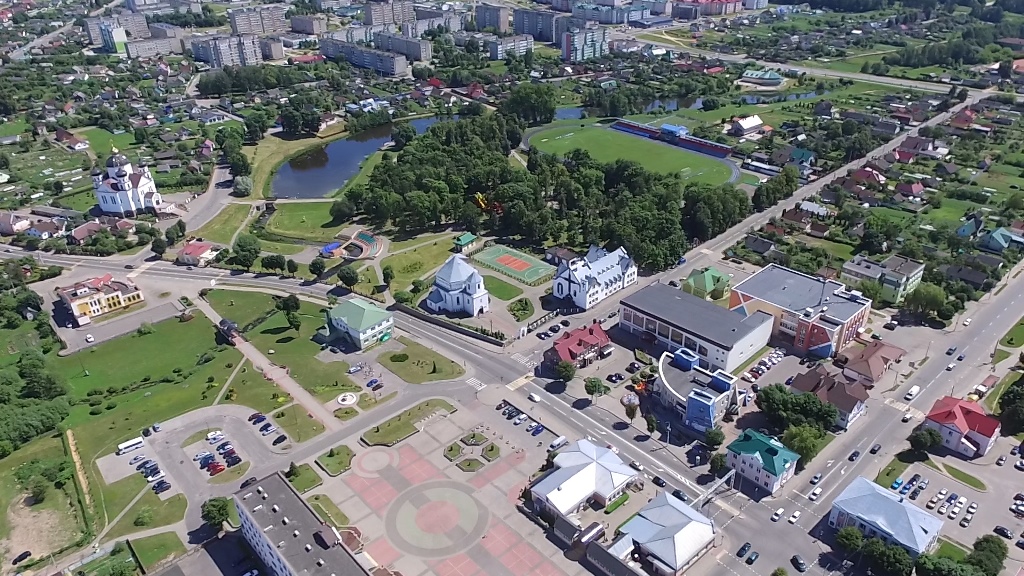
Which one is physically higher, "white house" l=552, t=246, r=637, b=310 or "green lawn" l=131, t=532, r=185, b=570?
"white house" l=552, t=246, r=637, b=310

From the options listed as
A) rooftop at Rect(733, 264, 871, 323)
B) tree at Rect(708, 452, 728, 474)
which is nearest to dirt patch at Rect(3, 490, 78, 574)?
tree at Rect(708, 452, 728, 474)

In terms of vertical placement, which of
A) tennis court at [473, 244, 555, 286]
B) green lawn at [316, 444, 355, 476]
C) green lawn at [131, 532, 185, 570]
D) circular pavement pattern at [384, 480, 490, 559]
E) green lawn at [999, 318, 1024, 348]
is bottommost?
circular pavement pattern at [384, 480, 490, 559]

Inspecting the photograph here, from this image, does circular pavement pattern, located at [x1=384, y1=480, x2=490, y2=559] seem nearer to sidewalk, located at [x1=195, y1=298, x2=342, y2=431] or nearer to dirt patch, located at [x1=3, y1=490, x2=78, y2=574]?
sidewalk, located at [x1=195, y1=298, x2=342, y2=431]

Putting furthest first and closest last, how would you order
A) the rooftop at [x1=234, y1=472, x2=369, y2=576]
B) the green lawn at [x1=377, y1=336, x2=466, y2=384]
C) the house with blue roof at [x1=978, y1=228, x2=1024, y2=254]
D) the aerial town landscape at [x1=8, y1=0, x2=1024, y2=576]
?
1. the house with blue roof at [x1=978, y1=228, x2=1024, y2=254]
2. the green lawn at [x1=377, y1=336, x2=466, y2=384]
3. the aerial town landscape at [x1=8, y1=0, x2=1024, y2=576]
4. the rooftop at [x1=234, y1=472, x2=369, y2=576]

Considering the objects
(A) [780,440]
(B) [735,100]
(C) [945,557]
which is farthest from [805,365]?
(B) [735,100]

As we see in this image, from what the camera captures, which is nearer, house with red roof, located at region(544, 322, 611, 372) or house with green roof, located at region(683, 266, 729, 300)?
house with red roof, located at region(544, 322, 611, 372)

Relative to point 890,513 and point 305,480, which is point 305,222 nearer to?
point 305,480

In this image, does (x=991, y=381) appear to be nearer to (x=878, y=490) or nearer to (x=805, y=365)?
(x=805, y=365)
